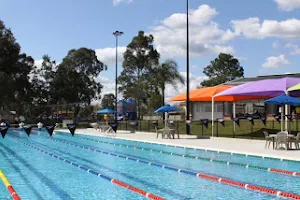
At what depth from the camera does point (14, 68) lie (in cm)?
5266

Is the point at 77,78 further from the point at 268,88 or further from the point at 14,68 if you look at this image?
the point at 268,88

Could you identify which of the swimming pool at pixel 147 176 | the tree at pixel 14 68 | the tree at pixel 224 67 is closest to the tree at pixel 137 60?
the tree at pixel 14 68

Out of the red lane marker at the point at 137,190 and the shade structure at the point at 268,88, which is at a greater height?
the shade structure at the point at 268,88

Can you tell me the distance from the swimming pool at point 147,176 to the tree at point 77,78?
43463 millimetres

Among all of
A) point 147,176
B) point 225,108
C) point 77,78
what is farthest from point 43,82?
point 147,176

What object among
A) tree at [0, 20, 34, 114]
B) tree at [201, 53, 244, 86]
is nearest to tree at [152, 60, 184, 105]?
tree at [0, 20, 34, 114]

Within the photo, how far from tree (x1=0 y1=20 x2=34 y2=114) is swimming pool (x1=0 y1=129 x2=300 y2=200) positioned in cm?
3767

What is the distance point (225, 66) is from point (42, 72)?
4232 centimetres

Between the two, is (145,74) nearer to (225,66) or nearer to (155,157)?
(225,66)

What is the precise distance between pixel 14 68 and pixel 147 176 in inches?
1798

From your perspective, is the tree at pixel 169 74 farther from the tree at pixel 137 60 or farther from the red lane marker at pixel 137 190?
the red lane marker at pixel 137 190

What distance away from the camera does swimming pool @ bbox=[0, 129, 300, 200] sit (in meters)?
8.61

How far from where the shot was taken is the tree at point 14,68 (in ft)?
169

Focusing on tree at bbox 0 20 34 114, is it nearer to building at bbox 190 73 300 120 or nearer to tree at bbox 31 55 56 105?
tree at bbox 31 55 56 105
